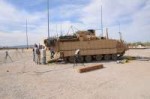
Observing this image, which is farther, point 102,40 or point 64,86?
point 102,40

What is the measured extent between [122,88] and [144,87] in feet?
3.59

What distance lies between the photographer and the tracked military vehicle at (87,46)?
1241 inches

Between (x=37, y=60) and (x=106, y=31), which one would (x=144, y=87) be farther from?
(x=106, y=31)

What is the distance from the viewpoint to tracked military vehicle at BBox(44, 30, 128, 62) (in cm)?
3153

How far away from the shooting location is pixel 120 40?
3409 centimetres

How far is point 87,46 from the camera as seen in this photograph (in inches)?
1270

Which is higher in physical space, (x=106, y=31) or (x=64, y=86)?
(x=106, y=31)

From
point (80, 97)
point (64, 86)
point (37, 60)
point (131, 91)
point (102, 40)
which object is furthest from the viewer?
point (102, 40)

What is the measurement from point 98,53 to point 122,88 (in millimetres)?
18987

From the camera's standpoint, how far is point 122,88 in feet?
44.7

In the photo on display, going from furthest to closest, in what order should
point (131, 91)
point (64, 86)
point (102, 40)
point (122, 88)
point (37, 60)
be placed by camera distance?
point (102, 40)
point (37, 60)
point (64, 86)
point (122, 88)
point (131, 91)

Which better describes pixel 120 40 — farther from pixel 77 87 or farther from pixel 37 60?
pixel 77 87

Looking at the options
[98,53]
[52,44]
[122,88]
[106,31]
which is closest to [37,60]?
[52,44]

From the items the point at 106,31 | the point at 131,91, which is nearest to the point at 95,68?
the point at 131,91
